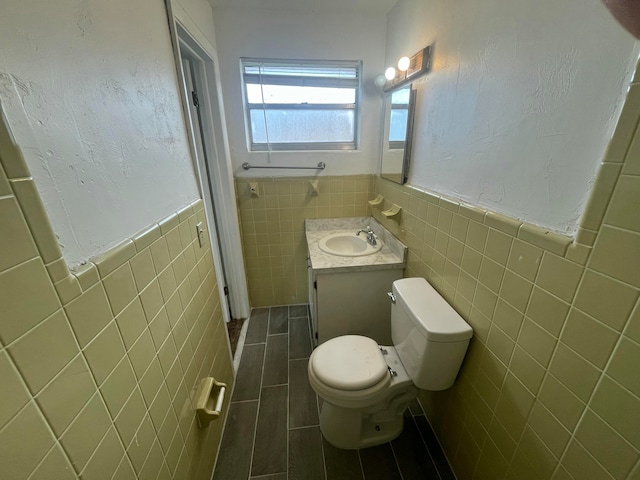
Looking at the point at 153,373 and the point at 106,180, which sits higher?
the point at 106,180

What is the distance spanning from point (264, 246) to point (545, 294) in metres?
1.85

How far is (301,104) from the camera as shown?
1.96 m

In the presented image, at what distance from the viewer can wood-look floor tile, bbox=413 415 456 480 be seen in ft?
3.99

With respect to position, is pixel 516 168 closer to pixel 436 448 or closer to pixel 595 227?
pixel 595 227

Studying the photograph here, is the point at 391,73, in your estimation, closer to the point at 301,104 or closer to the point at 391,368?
the point at 301,104

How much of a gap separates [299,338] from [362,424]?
2.71 ft

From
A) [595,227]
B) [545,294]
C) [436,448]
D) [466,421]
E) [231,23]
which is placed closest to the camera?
[595,227]

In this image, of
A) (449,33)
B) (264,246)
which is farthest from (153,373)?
(449,33)

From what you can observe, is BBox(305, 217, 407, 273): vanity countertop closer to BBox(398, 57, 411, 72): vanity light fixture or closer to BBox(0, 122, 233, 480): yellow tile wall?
BBox(0, 122, 233, 480): yellow tile wall

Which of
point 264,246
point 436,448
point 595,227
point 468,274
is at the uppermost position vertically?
point 595,227

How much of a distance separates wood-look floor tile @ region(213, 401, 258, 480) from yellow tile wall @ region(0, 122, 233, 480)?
0.24m

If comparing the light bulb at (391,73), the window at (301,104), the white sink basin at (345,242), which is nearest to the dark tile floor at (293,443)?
the white sink basin at (345,242)

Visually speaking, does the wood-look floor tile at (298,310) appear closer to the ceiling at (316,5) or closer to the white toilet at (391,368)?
the white toilet at (391,368)

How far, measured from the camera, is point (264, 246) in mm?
2199
